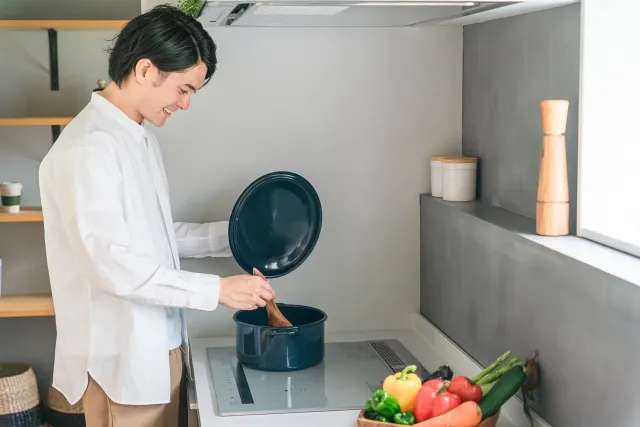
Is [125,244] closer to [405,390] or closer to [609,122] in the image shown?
[405,390]

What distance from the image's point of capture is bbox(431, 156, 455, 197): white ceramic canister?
7.72 feet

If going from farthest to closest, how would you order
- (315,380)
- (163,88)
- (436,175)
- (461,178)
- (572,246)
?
(436,175) < (461,178) < (315,380) < (163,88) < (572,246)

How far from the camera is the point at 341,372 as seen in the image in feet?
6.85

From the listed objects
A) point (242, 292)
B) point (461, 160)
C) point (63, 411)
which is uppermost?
point (461, 160)

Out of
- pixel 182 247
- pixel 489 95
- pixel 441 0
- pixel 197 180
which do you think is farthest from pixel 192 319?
pixel 441 0

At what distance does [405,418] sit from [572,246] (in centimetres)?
44

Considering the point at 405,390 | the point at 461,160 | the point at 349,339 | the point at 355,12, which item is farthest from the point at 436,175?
the point at 405,390

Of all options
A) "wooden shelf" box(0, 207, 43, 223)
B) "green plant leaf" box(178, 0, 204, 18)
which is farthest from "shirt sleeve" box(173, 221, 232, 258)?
"green plant leaf" box(178, 0, 204, 18)

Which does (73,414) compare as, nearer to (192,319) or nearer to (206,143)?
(192,319)

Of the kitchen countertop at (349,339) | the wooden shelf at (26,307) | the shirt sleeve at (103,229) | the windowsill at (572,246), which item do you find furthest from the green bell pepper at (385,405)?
the wooden shelf at (26,307)

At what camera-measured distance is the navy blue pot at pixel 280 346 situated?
2.04 meters

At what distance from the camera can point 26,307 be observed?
235 cm

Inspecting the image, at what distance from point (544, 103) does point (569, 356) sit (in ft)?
1.53

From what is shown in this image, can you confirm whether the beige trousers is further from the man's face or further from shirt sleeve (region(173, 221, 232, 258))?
the man's face
